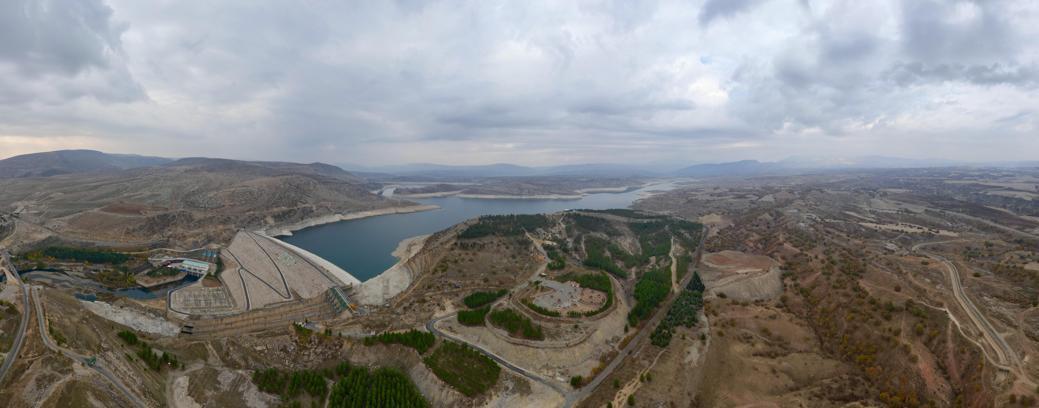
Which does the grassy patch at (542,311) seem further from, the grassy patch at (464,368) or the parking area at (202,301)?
the parking area at (202,301)

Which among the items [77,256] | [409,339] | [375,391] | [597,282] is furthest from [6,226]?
[597,282]

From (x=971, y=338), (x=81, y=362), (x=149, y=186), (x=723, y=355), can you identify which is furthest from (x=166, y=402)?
(x=149, y=186)

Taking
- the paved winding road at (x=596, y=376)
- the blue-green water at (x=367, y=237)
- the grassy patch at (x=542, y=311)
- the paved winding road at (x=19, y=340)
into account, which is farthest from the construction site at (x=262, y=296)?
the grassy patch at (x=542, y=311)

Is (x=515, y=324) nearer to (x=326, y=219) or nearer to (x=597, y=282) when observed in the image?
(x=597, y=282)

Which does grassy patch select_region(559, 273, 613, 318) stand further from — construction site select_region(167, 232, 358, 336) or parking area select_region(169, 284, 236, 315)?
parking area select_region(169, 284, 236, 315)

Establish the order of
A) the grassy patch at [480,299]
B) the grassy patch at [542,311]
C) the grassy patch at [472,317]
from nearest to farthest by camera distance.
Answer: the grassy patch at [472,317] → the grassy patch at [542,311] → the grassy patch at [480,299]

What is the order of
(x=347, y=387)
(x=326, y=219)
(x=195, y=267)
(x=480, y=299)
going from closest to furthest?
1. (x=347, y=387)
2. (x=480, y=299)
3. (x=195, y=267)
4. (x=326, y=219)

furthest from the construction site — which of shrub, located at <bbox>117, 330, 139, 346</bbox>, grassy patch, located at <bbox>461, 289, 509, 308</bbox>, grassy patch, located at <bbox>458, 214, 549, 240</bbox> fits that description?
grassy patch, located at <bbox>458, 214, 549, 240</bbox>
